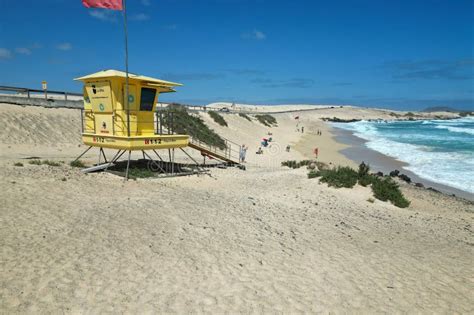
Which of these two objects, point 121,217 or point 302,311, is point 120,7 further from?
point 302,311

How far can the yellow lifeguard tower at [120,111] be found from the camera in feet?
44.8

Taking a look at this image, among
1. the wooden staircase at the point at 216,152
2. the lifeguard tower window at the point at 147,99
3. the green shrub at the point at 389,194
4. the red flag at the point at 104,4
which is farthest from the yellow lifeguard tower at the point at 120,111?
the green shrub at the point at 389,194

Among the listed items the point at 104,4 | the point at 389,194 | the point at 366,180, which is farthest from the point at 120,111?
the point at 389,194

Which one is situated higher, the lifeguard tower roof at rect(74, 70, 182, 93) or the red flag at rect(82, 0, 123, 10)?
the red flag at rect(82, 0, 123, 10)

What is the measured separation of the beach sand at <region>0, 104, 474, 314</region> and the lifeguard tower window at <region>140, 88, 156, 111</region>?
318 centimetres

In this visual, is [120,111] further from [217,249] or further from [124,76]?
[217,249]

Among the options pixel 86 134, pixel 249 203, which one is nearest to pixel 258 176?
pixel 249 203

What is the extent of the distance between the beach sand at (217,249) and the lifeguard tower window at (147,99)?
3.18m

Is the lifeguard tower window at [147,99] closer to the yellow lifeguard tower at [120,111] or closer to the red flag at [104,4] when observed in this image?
the yellow lifeguard tower at [120,111]

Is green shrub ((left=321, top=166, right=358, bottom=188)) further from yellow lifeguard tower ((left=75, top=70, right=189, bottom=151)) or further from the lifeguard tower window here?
the lifeguard tower window

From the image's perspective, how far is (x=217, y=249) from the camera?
8031 mm

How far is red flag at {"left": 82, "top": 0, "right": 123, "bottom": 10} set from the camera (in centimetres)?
1135

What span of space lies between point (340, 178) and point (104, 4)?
11863 mm

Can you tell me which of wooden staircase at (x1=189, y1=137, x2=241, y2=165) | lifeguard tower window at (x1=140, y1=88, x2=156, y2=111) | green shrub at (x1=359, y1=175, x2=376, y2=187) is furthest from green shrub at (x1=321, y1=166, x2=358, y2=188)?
lifeguard tower window at (x1=140, y1=88, x2=156, y2=111)
